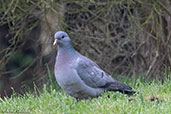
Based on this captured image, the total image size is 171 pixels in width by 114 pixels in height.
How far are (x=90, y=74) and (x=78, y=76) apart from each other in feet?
0.82

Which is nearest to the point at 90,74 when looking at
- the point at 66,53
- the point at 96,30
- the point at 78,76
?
the point at 78,76

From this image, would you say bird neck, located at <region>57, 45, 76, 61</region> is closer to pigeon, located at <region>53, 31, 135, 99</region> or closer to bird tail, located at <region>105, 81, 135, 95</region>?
pigeon, located at <region>53, 31, 135, 99</region>

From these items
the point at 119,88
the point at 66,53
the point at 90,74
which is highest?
the point at 66,53

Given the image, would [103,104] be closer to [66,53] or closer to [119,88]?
[119,88]

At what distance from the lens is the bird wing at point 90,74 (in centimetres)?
522

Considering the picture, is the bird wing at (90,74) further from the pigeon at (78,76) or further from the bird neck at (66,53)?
the bird neck at (66,53)

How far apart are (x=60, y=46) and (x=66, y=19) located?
2458 millimetres

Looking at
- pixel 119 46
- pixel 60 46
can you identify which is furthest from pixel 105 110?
pixel 119 46

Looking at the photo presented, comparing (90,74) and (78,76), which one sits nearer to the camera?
(78,76)

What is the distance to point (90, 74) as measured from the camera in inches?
211

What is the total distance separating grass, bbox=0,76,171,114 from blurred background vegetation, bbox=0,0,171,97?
193 centimetres

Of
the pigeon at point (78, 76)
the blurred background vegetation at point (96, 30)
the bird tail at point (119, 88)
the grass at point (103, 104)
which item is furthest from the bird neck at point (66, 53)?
the blurred background vegetation at point (96, 30)

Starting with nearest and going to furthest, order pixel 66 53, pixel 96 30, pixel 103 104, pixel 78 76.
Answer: pixel 103 104
pixel 78 76
pixel 66 53
pixel 96 30

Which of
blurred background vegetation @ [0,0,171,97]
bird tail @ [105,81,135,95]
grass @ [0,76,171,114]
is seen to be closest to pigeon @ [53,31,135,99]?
bird tail @ [105,81,135,95]
